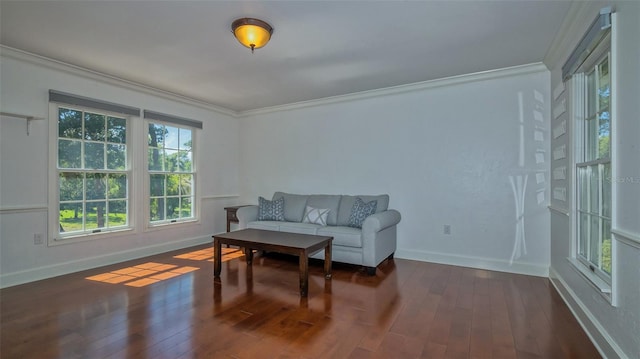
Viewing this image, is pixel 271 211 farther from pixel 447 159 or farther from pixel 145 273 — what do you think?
pixel 447 159

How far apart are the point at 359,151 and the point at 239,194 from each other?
2.63 meters

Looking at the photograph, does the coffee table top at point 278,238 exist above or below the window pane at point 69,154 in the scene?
below

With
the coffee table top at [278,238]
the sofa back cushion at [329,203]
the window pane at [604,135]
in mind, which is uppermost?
the window pane at [604,135]

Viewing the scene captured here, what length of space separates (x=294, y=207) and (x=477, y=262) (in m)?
2.63

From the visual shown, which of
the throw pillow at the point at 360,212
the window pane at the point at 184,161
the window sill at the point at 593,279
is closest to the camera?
the window sill at the point at 593,279

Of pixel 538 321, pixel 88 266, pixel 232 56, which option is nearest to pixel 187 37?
pixel 232 56

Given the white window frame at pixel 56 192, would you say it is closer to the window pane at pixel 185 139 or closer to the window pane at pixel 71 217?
the window pane at pixel 71 217

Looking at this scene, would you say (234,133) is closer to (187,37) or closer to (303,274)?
(187,37)

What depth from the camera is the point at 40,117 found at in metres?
3.36

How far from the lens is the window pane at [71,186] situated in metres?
3.63

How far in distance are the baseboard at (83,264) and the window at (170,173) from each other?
39 centimetres

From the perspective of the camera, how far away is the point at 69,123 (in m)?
3.71

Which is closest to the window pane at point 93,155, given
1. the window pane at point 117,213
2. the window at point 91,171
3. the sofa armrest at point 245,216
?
the window at point 91,171

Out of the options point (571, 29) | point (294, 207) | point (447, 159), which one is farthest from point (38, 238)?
point (571, 29)
